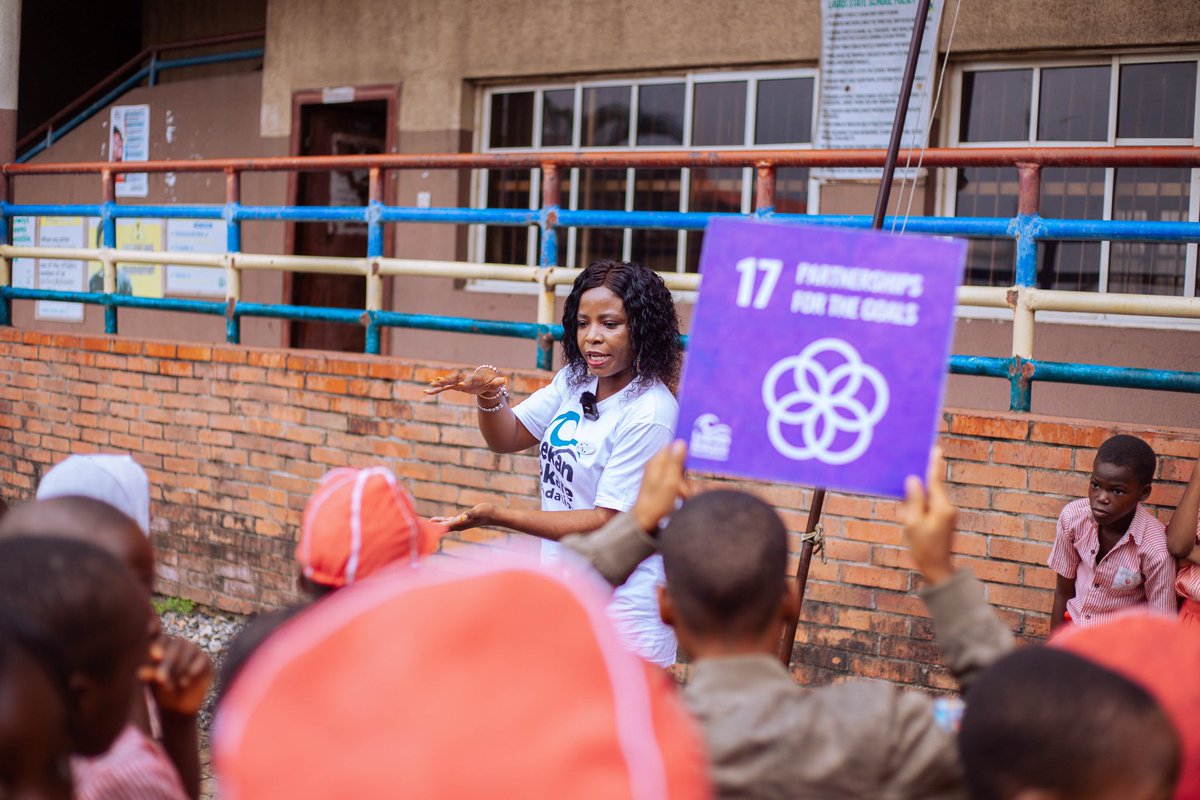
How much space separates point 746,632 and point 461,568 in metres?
0.65

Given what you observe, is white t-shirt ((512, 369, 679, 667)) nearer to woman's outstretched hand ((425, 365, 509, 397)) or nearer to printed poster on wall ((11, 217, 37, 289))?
woman's outstretched hand ((425, 365, 509, 397))

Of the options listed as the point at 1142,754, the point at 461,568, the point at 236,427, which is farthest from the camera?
the point at 236,427

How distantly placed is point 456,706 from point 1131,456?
2.97 metres

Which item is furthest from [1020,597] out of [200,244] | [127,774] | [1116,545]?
[200,244]

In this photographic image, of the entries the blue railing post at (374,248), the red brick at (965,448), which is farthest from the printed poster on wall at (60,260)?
the red brick at (965,448)

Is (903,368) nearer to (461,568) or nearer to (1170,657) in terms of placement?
(1170,657)

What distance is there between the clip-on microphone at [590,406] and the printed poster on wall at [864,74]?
408cm

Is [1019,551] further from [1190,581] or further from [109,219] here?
[109,219]

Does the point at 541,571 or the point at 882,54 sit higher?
the point at 882,54

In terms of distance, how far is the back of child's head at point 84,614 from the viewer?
5.51 feet

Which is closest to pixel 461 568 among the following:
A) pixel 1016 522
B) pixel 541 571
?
pixel 541 571

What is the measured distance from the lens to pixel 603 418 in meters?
3.25

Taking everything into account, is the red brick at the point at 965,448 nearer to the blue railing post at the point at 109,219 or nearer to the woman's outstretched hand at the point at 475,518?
the woman's outstretched hand at the point at 475,518

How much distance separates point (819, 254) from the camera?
7.18 ft
